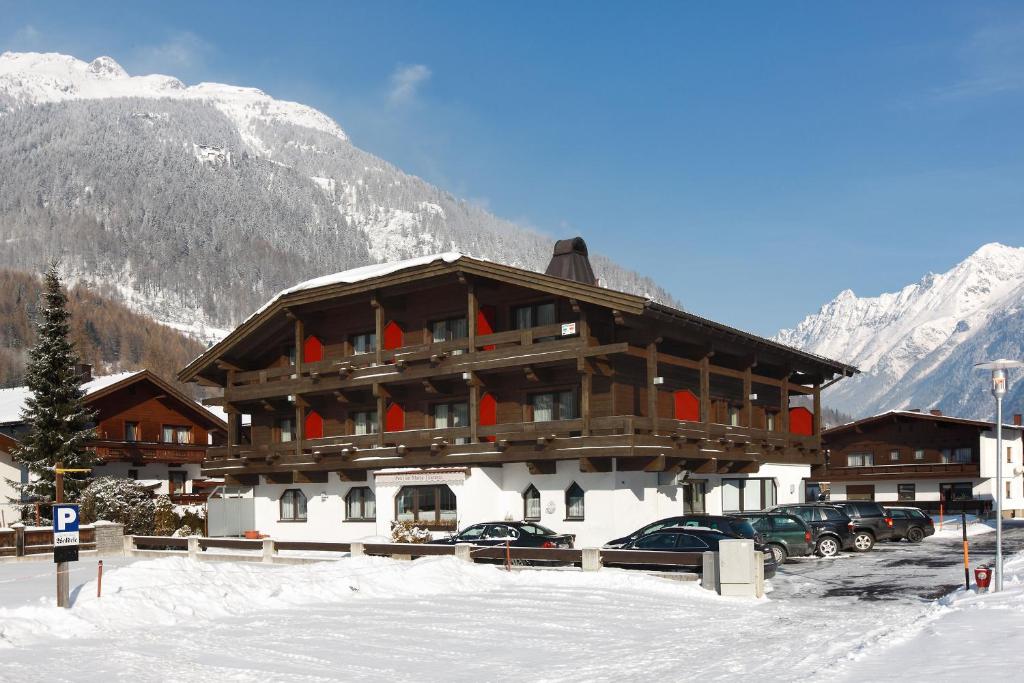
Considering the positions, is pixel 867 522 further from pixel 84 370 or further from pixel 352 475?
pixel 84 370

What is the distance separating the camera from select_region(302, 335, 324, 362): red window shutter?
158 feet

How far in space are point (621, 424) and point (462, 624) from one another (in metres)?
16.9

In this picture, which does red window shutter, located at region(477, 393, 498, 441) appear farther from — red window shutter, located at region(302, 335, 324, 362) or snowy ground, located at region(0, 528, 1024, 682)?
snowy ground, located at region(0, 528, 1024, 682)

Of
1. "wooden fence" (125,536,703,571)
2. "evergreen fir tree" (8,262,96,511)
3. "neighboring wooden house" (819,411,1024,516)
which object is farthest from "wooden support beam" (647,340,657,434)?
"neighboring wooden house" (819,411,1024,516)

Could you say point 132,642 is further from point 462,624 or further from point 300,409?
point 300,409

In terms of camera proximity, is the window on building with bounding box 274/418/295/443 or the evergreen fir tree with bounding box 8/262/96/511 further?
the evergreen fir tree with bounding box 8/262/96/511

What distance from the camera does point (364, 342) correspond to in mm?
46781

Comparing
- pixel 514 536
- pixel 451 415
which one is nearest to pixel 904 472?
pixel 451 415

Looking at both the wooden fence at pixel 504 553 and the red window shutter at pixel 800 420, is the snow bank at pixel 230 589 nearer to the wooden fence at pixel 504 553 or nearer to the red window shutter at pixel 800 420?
the wooden fence at pixel 504 553

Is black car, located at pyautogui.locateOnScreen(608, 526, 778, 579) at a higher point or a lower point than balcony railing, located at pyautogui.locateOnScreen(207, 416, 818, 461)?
lower

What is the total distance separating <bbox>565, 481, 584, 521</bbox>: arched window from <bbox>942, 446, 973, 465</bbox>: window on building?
4065 centimetres

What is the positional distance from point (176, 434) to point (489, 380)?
109 ft

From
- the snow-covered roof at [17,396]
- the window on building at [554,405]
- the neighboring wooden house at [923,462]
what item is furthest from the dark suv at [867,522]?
the snow-covered roof at [17,396]

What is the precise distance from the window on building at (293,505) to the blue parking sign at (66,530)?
25.4 metres
